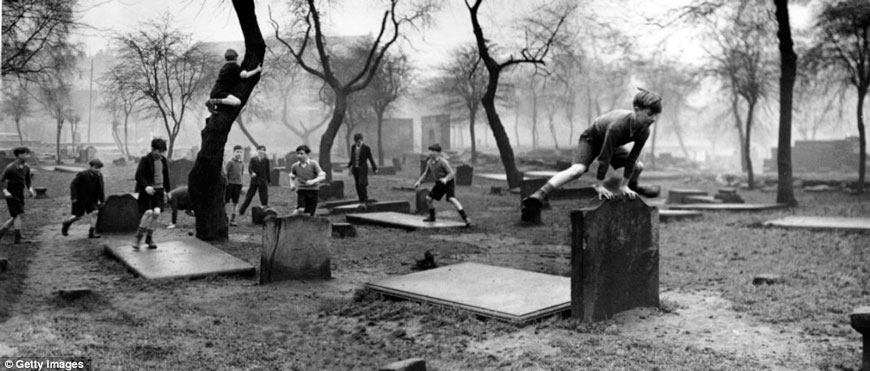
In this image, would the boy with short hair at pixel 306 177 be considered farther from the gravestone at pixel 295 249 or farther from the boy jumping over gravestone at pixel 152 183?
the gravestone at pixel 295 249

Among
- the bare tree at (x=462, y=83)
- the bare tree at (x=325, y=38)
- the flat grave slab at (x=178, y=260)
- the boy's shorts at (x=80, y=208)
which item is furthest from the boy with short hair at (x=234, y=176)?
the bare tree at (x=462, y=83)

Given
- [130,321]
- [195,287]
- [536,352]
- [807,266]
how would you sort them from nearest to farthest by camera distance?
[536,352], [130,321], [195,287], [807,266]

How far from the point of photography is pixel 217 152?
31.3ft

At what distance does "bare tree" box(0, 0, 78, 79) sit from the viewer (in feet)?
18.0

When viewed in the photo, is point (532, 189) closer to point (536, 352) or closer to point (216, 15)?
point (216, 15)

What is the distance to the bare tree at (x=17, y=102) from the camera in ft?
17.9

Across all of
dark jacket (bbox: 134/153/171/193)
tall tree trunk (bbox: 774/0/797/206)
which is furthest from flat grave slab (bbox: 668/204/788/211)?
dark jacket (bbox: 134/153/171/193)

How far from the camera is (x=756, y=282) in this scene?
702cm

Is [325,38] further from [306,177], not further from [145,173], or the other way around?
[145,173]

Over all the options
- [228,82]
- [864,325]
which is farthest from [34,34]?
[864,325]

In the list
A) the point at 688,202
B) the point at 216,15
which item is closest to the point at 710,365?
the point at 216,15

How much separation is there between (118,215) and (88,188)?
980mm

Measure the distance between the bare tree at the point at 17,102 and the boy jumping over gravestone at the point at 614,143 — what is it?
4.17 meters

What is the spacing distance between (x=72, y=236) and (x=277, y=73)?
27.0ft
